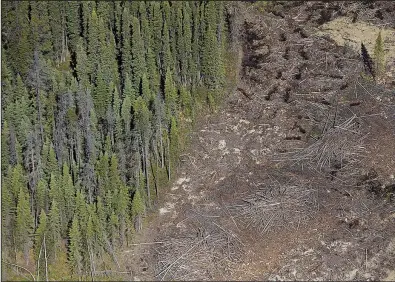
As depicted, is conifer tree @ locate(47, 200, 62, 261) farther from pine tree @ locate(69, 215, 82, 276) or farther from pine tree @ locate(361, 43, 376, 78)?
pine tree @ locate(361, 43, 376, 78)

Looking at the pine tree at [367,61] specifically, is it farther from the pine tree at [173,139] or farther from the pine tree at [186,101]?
the pine tree at [173,139]

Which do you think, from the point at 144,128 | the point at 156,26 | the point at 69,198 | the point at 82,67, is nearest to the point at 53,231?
the point at 69,198

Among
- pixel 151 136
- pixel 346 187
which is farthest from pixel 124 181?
pixel 346 187

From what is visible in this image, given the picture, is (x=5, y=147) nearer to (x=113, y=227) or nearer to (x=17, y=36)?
(x=113, y=227)

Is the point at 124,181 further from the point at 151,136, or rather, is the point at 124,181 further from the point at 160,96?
the point at 160,96

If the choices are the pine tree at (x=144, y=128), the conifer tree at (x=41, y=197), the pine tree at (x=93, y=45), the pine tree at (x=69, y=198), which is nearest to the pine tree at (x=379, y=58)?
the pine tree at (x=144, y=128)
